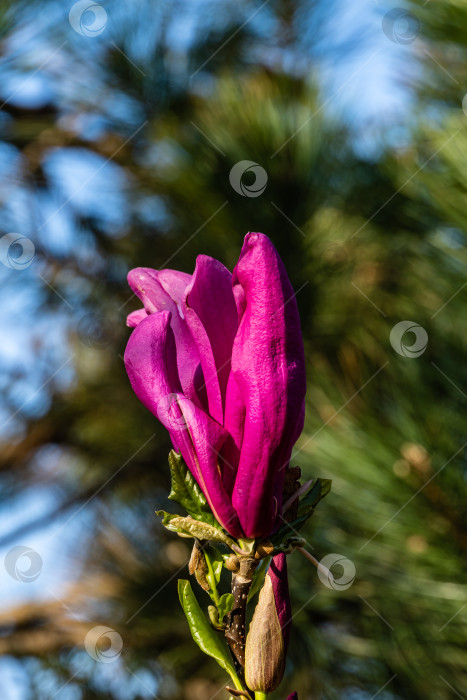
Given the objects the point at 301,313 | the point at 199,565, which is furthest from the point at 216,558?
the point at 301,313

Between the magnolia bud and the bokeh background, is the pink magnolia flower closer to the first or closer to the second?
the magnolia bud

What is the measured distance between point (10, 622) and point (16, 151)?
2.86 feet

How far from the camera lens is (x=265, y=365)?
28 cm

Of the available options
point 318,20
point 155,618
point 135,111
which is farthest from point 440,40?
point 155,618

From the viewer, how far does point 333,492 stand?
1.01 m

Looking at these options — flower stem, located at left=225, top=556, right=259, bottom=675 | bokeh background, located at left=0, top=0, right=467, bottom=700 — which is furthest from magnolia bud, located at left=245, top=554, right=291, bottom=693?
bokeh background, located at left=0, top=0, right=467, bottom=700

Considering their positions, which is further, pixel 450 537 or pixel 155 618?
pixel 155 618

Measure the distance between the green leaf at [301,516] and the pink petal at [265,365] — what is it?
0.02 meters

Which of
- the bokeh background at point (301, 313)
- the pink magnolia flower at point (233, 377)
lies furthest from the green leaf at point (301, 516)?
the bokeh background at point (301, 313)

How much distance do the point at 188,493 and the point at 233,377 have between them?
0.06m

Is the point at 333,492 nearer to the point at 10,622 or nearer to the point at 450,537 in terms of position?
the point at 450,537

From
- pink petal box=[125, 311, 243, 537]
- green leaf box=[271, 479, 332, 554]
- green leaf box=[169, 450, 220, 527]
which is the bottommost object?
green leaf box=[271, 479, 332, 554]

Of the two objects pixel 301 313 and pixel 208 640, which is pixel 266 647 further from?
pixel 301 313

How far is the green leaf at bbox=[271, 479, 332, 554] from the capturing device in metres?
0.31
